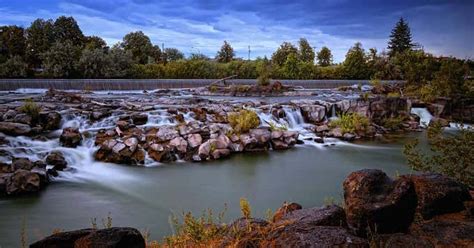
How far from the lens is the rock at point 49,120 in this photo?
12.8 metres

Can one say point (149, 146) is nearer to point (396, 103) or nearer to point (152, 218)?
point (152, 218)

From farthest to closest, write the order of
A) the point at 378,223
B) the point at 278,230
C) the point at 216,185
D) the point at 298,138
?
1. the point at 298,138
2. the point at 216,185
3. the point at 378,223
4. the point at 278,230

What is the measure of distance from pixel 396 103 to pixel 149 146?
12525 millimetres

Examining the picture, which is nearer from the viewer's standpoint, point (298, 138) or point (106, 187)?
point (106, 187)

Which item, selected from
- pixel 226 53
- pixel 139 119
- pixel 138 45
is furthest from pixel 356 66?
pixel 139 119

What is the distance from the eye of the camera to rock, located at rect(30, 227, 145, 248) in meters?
3.49

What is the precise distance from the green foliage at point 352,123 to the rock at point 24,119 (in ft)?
36.6

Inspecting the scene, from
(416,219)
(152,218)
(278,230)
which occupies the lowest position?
(152,218)

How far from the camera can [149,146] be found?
11.5 metres

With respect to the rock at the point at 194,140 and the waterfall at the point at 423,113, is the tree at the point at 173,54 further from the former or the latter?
the rock at the point at 194,140

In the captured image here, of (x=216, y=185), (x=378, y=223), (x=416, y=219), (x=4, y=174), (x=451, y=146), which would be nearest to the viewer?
(x=378, y=223)

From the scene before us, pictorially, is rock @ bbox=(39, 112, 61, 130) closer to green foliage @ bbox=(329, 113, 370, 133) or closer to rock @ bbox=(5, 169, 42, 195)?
rock @ bbox=(5, 169, 42, 195)

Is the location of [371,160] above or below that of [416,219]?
below

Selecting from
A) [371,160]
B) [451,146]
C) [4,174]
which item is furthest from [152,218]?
[371,160]
